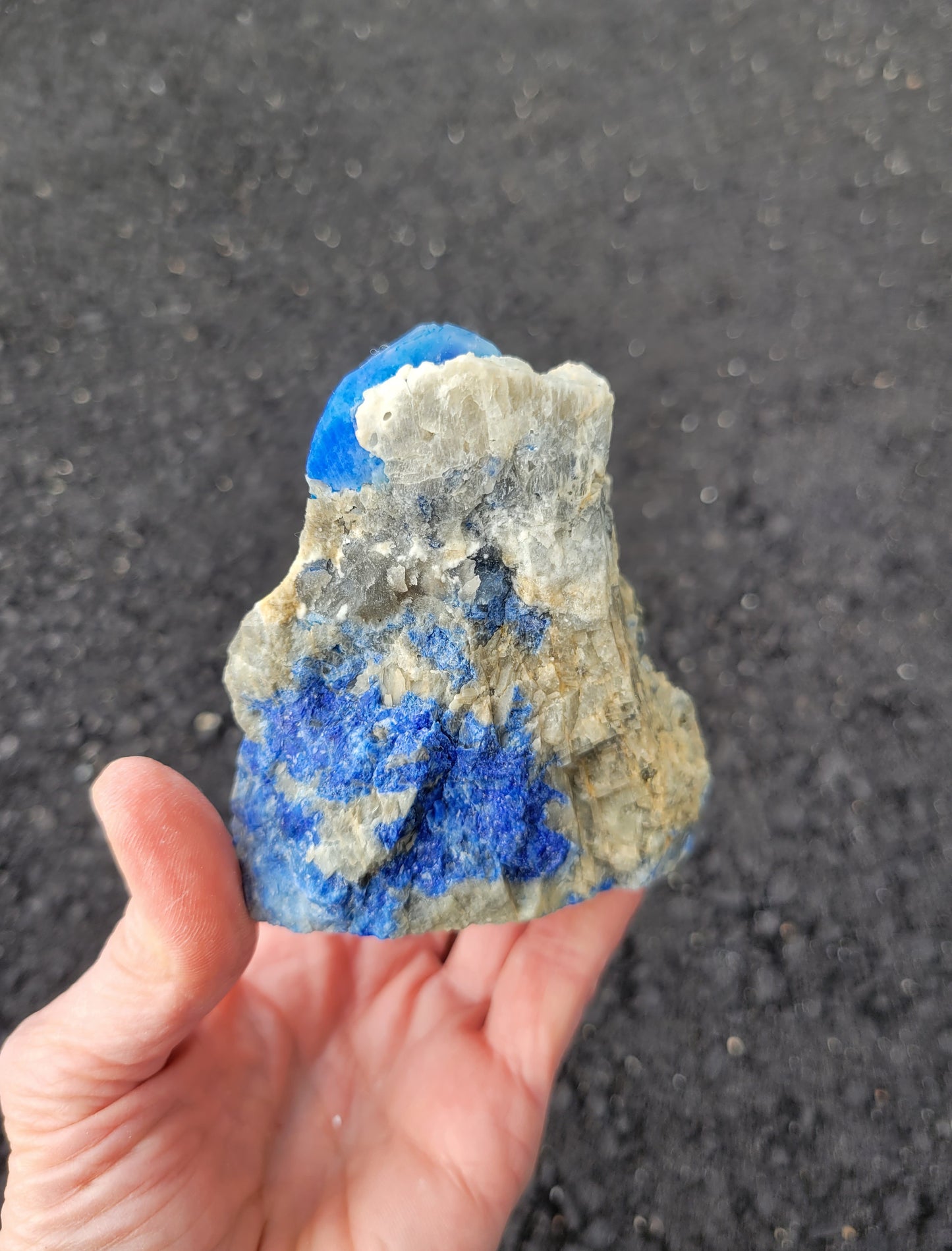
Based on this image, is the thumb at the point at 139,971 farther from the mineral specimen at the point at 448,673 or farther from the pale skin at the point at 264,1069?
the mineral specimen at the point at 448,673

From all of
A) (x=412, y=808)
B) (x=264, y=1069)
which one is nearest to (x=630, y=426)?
(x=412, y=808)

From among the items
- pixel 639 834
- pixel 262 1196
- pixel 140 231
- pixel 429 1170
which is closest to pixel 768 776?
pixel 639 834

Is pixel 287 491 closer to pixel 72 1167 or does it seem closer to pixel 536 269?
pixel 536 269

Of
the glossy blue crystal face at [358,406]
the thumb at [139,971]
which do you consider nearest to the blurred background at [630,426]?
the thumb at [139,971]

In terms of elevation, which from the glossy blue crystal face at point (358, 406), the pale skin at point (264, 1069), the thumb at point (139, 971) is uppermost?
the glossy blue crystal face at point (358, 406)

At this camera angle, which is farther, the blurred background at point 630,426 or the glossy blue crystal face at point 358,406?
the blurred background at point 630,426

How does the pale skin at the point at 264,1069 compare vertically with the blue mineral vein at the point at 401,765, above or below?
below
